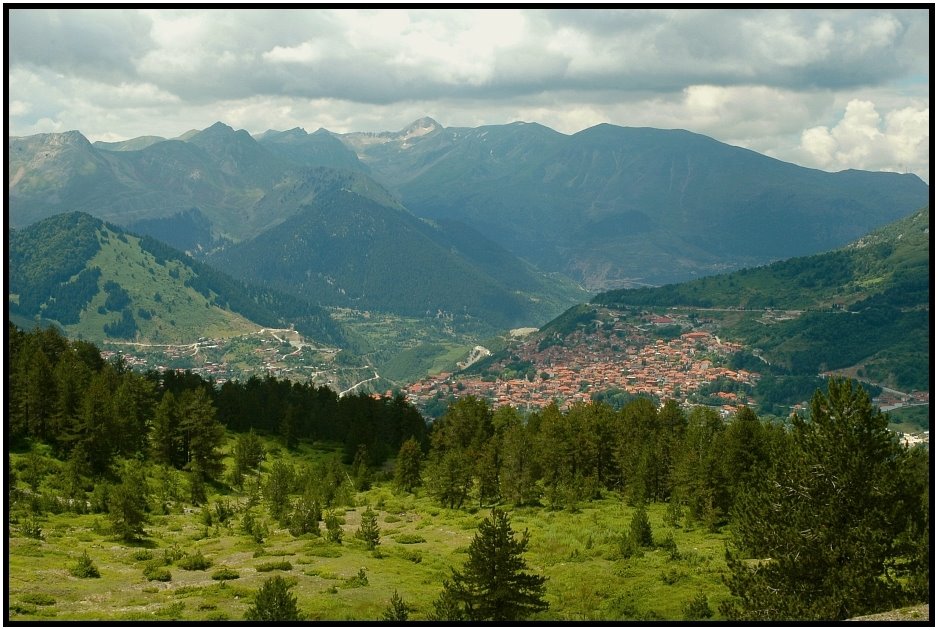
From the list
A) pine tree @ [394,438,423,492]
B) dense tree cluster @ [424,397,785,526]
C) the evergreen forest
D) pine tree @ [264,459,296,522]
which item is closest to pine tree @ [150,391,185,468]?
the evergreen forest

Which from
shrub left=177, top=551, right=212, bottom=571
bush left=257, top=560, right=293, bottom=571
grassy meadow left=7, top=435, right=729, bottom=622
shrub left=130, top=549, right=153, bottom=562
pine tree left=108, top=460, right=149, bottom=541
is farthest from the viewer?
pine tree left=108, top=460, right=149, bottom=541

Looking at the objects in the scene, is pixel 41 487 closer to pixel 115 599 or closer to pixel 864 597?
pixel 115 599

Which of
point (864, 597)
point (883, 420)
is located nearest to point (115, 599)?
point (864, 597)

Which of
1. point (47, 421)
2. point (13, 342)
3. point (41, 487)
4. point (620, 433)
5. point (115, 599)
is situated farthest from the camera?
point (13, 342)

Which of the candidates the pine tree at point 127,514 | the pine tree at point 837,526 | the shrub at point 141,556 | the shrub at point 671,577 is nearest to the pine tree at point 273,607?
the pine tree at point 837,526

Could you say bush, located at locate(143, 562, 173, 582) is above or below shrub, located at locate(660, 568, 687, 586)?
below

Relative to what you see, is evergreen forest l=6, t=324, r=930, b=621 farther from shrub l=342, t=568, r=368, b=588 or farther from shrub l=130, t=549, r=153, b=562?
shrub l=130, t=549, r=153, b=562

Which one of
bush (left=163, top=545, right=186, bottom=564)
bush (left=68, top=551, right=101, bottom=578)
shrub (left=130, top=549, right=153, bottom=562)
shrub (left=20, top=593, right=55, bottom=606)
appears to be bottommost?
shrub (left=130, top=549, right=153, bottom=562)
